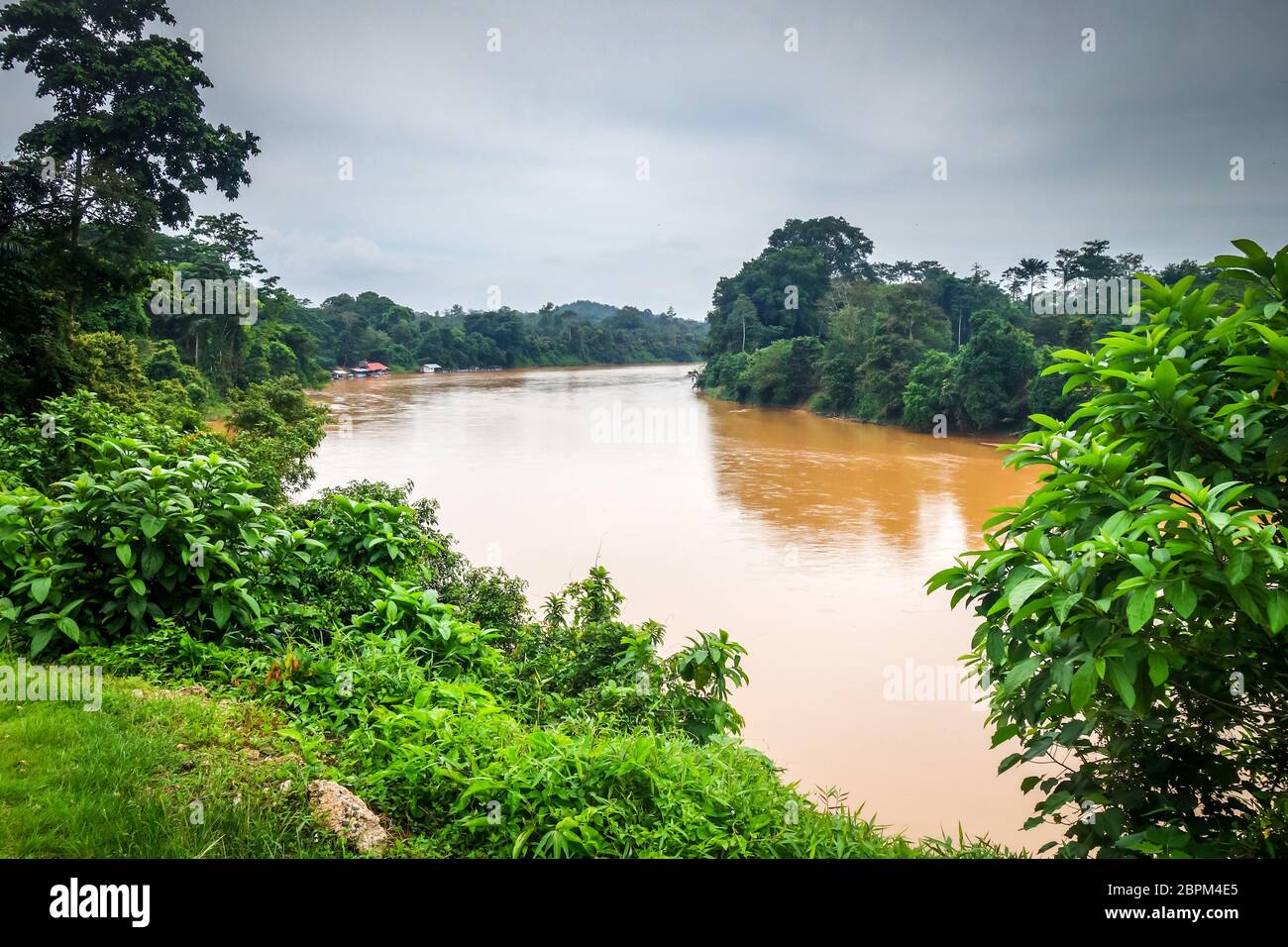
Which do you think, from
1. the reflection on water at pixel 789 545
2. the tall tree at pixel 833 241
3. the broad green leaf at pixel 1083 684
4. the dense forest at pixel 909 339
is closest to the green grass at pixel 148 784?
the broad green leaf at pixel 1083 684

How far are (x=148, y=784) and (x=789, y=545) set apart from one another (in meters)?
8.51

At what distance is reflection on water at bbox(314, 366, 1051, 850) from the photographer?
4.65 metres

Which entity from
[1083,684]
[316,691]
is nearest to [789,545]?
[316,691]

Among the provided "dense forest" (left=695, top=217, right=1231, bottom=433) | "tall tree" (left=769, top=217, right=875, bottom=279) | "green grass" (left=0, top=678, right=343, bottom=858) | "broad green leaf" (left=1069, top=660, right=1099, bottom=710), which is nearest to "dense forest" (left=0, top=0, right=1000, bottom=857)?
"green grass" (left=0, top=678, right=343, bottom=858)

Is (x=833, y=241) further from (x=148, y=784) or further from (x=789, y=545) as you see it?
(x=148, y=784)

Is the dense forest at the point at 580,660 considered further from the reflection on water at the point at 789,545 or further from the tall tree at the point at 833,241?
the tall tree at the point at 833,241

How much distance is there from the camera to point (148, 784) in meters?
2.06

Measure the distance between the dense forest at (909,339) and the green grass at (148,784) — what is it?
764 centimetres

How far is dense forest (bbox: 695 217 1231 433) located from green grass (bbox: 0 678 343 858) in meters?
7.64

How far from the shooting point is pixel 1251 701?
1916 millimetres

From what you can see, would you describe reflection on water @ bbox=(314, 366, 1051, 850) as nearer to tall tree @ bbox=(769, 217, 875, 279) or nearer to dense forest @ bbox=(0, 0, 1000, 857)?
dense forest @ bbox=(0, 0, 1000, 857)

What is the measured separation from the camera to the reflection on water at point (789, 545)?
4.65 meters

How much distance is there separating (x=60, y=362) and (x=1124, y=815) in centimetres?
924
